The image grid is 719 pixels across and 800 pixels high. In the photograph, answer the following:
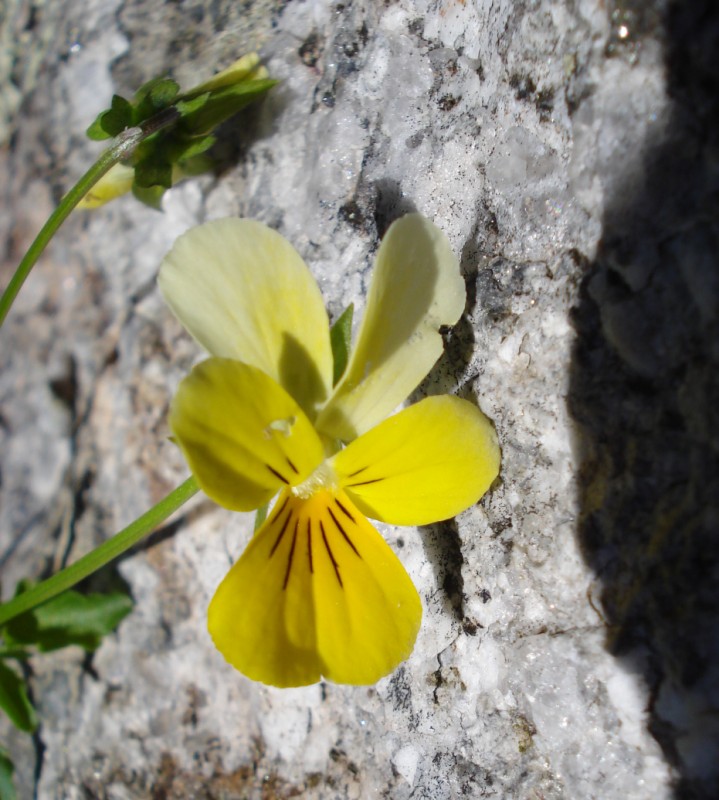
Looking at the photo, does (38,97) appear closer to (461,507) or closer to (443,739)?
(461,507)

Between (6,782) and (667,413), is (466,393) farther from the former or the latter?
(6,782)

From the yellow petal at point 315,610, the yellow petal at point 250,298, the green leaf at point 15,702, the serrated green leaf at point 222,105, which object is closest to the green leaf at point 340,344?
the yellow petal at point 250,298

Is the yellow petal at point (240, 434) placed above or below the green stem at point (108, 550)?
above

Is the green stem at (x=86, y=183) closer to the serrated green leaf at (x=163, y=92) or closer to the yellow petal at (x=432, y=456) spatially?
the serrated green leaf at (x=163, y=92)

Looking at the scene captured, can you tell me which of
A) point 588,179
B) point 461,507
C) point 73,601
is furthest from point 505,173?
point 73,601

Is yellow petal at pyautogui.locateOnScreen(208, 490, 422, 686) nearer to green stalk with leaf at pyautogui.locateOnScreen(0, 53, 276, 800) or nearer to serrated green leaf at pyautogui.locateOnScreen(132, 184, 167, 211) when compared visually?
green stalk with leaf at pyautogui.locateOnScreen(0, 53, 276, 800)

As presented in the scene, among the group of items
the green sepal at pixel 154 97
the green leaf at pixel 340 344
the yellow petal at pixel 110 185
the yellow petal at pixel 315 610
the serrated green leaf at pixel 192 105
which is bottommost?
the yellow petal at pixel 315 610

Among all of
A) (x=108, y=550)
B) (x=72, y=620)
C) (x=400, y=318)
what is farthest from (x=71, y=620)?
(x=400, y=318)

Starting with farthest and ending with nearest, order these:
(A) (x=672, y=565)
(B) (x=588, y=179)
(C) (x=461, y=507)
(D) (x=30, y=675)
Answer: (D) (x=30, y=675) < (C) (x=461, y=507) < (B) (x=588, y=179) < (A) (x=672, y=565)
